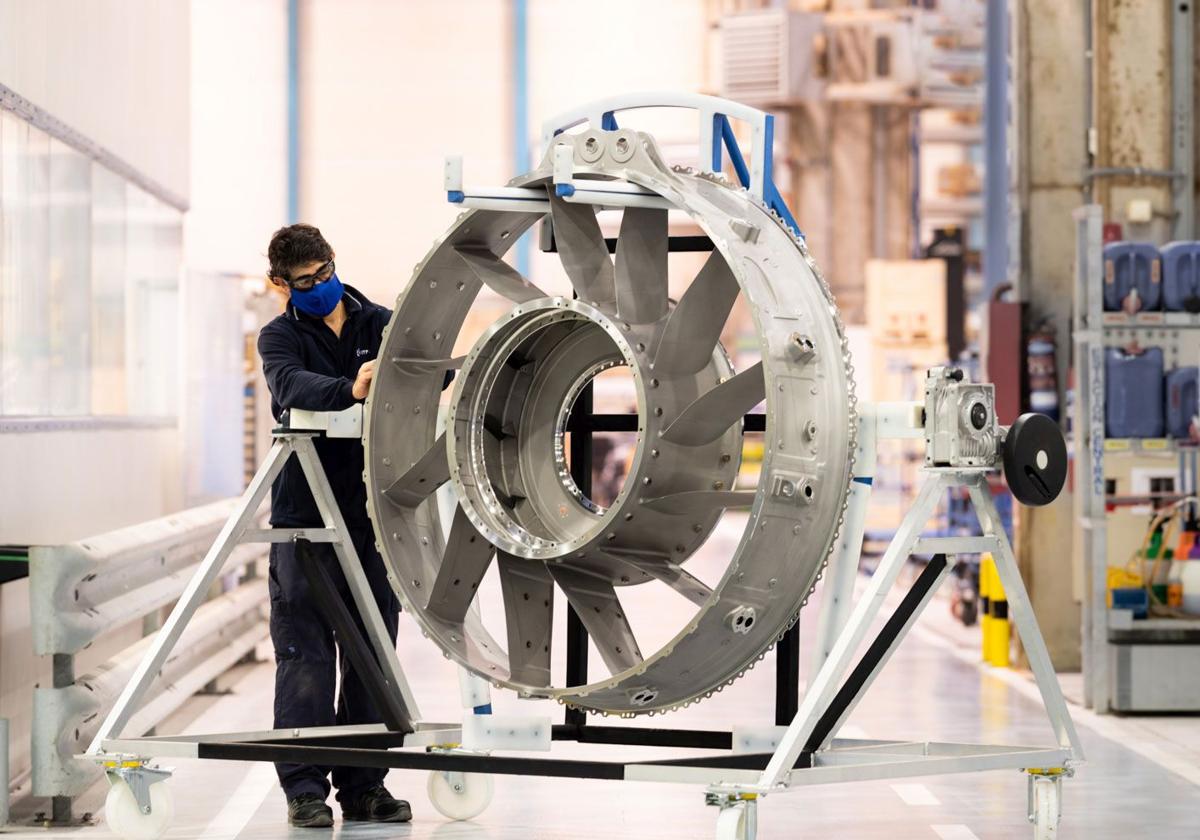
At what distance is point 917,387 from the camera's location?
15398 millimetres

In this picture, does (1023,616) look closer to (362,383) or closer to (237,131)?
(362,383)

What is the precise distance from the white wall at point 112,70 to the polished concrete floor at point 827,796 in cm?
251

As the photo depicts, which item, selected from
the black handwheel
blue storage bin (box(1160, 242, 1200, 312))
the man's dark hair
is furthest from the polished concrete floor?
blue storage bin (box(1160, 242, 1200, 312))

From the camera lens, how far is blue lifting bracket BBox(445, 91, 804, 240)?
4438 mm

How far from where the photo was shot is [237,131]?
20.5 metres

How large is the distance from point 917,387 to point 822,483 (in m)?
11.3

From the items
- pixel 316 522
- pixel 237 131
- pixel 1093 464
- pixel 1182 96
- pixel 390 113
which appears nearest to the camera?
pixel 316 522

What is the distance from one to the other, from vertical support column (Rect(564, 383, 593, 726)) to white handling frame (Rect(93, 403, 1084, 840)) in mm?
381

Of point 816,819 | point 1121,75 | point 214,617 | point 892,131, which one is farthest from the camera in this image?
point 892,131

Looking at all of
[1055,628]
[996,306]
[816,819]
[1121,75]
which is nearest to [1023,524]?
[1055,628]

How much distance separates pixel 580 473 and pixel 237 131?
642 inches

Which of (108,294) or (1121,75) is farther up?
(1121,75)

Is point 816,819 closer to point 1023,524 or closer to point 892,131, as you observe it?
point 1023,524

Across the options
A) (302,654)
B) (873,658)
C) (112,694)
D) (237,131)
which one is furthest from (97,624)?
(237,131)
